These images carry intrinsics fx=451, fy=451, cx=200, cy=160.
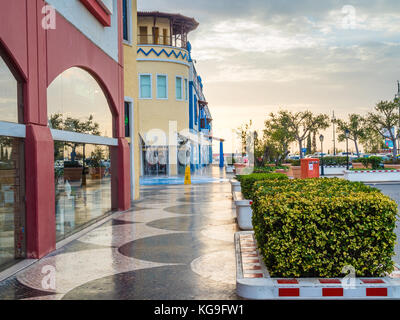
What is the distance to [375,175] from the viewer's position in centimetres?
2838

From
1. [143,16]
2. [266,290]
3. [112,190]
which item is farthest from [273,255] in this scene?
[143,16]

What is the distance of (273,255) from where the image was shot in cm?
536

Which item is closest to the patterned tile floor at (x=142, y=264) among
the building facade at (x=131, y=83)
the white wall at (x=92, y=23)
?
the white wall at (x=92, y=23)

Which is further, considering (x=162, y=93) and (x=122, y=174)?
(x=162, y=93)

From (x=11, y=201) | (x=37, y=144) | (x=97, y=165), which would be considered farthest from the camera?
(x=97, y=165)

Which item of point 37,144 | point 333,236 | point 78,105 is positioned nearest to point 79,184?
point 78,105

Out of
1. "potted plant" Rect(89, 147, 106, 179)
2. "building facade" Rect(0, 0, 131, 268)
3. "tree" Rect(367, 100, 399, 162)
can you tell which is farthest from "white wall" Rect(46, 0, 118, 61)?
"tree" Rect(367, 100, 399, 162)

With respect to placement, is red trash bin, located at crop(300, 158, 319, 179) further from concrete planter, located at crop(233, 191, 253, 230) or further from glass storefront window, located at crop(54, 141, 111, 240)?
concrete planter, located at crop(233, 191, 253, 230)

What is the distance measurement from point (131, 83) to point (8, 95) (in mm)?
11064

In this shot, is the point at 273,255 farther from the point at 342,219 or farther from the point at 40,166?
the point at 40,166

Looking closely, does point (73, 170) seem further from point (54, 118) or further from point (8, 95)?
point (8, 95)

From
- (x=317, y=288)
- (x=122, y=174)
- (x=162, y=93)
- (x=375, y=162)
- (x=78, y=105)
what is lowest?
(x=317, y=288)
